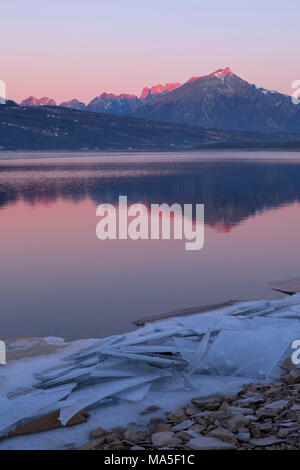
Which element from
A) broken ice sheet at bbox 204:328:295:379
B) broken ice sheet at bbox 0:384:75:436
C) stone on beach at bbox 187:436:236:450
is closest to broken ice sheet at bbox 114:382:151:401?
broken ice sheet at bbox 0:384:75:436

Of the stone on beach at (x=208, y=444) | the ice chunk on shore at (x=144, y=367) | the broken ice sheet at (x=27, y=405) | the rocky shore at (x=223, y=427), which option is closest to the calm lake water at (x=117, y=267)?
the ice chunk on shore at (x=144, y=367)

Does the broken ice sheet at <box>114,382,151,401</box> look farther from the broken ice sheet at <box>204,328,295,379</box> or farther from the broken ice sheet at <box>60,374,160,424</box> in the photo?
the broken ice sheet at <box>204,328,295,379</box>

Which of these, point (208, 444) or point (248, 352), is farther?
point (248, 352)

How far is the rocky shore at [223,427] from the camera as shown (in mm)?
6160

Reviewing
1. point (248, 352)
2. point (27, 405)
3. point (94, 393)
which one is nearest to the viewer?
point (27, 405)

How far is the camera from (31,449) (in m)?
6.61

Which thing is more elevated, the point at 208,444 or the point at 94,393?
the point at 208,444

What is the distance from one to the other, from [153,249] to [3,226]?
28.5 ft

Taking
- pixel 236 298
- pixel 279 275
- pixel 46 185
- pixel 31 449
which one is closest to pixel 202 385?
pixel 31 449

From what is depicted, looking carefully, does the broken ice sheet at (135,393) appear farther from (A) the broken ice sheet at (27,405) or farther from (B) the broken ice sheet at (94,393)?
(A) the broken ice sheet at (27,405)

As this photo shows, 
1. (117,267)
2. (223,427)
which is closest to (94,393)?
(223,427)

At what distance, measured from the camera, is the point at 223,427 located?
21.4ft

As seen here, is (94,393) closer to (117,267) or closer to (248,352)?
(248,352)
